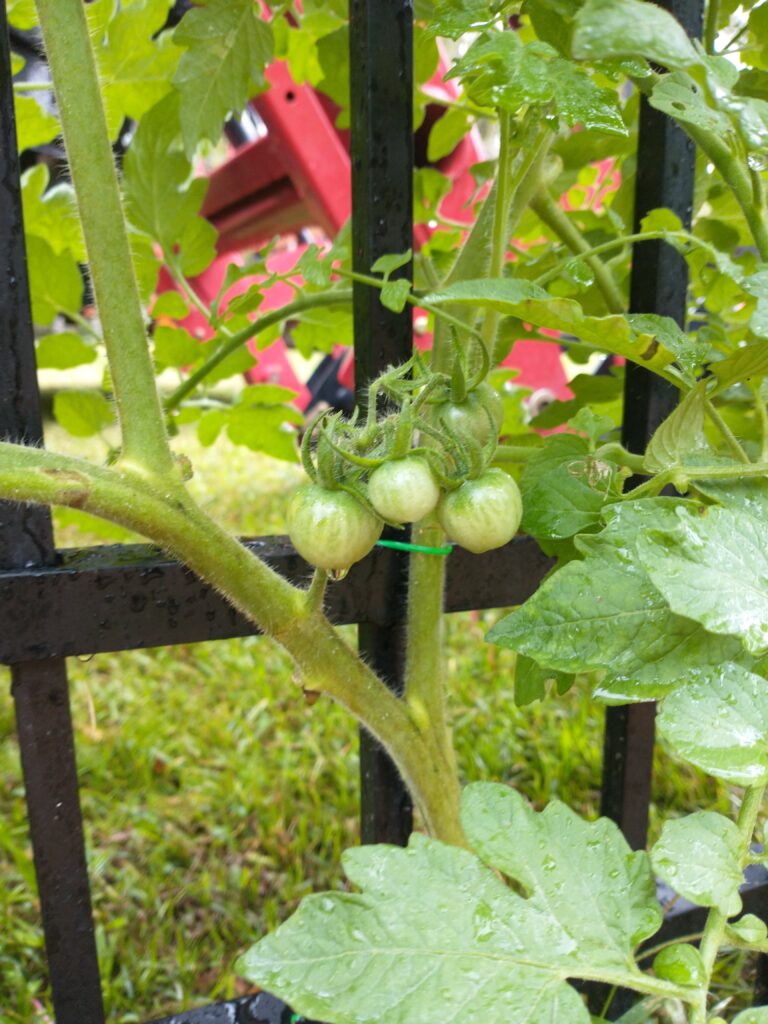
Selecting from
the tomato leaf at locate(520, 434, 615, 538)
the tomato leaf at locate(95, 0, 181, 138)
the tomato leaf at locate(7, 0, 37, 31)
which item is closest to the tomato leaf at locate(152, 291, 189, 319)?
the tomato leaf at locate(95, 0, 181, 138)

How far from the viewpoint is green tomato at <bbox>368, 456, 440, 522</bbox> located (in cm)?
48

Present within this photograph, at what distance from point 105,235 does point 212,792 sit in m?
1.26

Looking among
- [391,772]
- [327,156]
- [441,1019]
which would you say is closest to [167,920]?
[391,772]

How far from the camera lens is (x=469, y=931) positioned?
42 centimetres

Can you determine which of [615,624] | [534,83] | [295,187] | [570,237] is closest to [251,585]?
[615,624]

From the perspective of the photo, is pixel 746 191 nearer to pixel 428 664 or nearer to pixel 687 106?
pixel 687 106

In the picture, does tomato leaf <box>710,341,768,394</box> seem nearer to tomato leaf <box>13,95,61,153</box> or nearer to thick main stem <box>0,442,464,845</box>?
thick main stem <box>0,442,464,845</box>

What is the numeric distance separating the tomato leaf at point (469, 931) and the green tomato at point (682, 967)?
1 cm

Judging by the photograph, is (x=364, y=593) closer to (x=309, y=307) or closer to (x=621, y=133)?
(x=309, y=307)

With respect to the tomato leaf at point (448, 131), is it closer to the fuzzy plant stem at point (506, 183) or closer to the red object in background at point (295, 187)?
the fuzzy plant stem at point (506, 183)

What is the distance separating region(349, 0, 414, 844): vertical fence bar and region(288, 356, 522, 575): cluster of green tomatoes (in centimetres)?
22

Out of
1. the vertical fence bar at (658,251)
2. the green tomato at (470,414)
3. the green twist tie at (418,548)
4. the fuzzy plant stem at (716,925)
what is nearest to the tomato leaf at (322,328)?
the vertical fence bar at (658,251)

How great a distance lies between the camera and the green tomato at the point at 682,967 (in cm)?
41

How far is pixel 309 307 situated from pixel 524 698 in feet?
1.61
